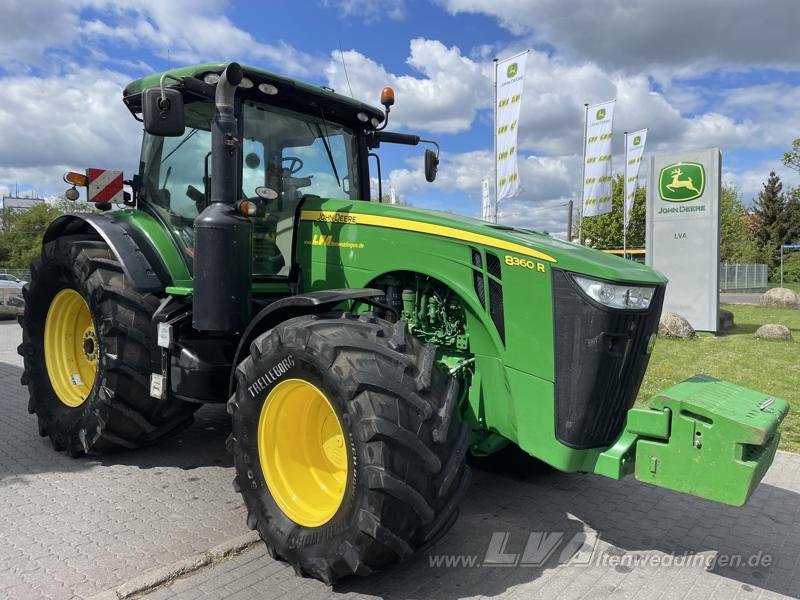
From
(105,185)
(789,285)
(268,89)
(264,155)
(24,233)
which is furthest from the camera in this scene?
(24,233)

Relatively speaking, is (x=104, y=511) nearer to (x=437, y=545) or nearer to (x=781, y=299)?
(x=437, y=545)

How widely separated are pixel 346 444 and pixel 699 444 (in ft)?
5.07

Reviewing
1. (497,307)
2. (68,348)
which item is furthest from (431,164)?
(68,348)

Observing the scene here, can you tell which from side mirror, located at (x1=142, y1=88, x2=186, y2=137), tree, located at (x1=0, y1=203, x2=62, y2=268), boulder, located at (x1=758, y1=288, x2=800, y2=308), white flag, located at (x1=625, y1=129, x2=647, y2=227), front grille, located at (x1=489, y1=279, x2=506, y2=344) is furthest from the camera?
tree, located at (x1=0, y1=203, x2=62, y2=268)

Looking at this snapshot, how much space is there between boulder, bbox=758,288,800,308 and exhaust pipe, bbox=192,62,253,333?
24395 millimetres

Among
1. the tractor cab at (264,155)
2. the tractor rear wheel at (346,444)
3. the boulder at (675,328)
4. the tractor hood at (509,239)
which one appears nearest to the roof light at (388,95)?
the tractor cab at (264,155)

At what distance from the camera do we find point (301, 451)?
3.25 metres

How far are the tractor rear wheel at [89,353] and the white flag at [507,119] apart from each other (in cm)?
1071

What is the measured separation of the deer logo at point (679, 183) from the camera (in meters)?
13.2

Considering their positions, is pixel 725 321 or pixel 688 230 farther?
pixel 725 321

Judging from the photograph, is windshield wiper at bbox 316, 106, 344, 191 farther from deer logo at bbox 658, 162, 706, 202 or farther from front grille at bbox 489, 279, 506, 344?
deer logo at bbox 658, 162, 706, 202

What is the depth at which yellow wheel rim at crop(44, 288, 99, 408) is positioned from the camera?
16.2 ft

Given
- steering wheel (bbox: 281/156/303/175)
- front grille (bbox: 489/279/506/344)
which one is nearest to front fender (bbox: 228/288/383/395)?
front grille (bbox: 489/279/506/344)

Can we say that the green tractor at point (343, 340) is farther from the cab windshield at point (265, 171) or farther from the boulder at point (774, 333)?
the boulder at point (774, 333)
